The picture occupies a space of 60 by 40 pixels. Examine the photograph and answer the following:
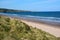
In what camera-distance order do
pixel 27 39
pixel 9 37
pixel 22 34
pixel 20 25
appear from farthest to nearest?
pixel 20 25 < pixel 22 34 < pixel 27 39 < pixel 9 37

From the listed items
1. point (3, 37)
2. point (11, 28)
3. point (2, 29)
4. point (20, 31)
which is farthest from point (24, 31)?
point (3, 37)

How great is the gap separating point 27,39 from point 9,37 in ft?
4.60

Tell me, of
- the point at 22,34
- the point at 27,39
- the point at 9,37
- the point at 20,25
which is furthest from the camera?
the point at 20,25

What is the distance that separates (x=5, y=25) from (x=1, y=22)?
0.60m

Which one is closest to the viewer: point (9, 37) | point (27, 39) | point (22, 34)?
point (9, 37)

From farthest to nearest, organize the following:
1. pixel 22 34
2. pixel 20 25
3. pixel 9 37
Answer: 1. pixel 20 25
2. pixel 22 34
3. pixel 9 37

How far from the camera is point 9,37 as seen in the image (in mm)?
6469

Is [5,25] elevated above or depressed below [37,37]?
above

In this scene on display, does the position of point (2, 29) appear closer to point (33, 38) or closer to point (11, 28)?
point (11, 28)

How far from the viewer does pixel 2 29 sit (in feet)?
25.4

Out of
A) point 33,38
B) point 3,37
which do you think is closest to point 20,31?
point 33,38

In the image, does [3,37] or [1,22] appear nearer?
[3,37]

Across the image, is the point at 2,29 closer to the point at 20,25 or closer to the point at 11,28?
the point at 11,28

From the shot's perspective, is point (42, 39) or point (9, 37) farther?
point (42, 39)
